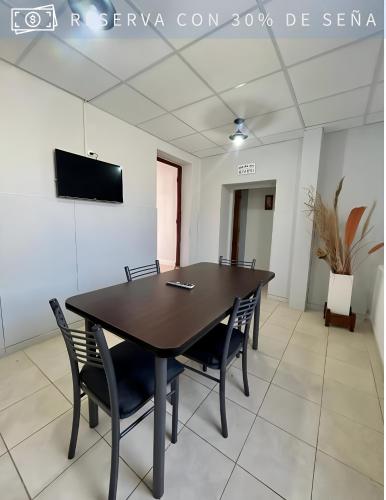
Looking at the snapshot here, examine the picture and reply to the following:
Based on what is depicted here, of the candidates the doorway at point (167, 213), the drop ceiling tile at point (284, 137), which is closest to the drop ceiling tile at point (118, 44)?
the drop ceiling tile at point (284, 137)

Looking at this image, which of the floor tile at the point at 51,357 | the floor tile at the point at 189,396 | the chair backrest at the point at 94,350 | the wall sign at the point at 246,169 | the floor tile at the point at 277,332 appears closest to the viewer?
the chair backrest at the point at 94,350

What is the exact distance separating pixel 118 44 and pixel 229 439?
296 centimetres

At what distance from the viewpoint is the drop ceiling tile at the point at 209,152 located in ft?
12.7

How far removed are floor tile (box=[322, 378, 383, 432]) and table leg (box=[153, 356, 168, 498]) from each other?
130cm

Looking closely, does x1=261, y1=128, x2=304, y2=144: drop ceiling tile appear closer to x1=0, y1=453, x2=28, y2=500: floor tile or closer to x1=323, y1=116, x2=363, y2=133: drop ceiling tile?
x1=323, y1=116, x2=363, y2=133: drop ceiling tile

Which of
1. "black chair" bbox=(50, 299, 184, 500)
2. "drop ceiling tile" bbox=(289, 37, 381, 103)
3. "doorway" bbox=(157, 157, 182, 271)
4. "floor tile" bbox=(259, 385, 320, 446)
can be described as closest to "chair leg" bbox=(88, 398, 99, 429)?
"black chair" bbox=(50, 299, 184, 500)

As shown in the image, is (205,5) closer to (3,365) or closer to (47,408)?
(47,408)

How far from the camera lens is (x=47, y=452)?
1209 mm

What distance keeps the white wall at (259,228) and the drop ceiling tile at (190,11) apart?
11.6ft

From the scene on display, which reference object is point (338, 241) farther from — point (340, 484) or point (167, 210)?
point (167, 210)

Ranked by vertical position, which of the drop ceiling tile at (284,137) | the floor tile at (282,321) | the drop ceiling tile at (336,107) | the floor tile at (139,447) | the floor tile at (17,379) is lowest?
the floor tile at (139,447)

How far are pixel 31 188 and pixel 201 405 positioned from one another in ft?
8.19

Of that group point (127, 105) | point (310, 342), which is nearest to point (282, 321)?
point (310, 342)

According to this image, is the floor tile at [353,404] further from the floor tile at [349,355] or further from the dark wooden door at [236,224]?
the dark wooden door at [236,224]
